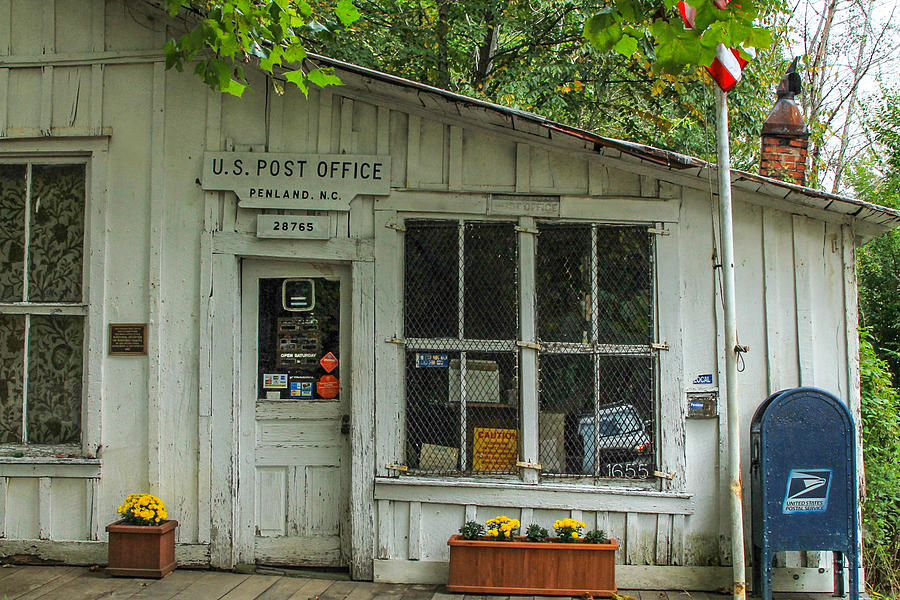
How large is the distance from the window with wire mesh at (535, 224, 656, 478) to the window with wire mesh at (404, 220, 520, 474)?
8.8 inches

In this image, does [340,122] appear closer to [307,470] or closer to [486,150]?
[486,150]

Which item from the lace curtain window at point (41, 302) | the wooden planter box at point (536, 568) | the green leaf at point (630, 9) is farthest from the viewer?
the lace curtain window at point (41, 302)

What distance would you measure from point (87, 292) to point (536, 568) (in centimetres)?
359

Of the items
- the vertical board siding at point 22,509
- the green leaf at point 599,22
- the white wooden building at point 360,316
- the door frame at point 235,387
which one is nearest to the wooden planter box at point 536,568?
the white wooden building at point 360,316

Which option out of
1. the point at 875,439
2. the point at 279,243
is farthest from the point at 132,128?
the point at 875,439

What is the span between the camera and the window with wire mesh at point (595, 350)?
5191mm

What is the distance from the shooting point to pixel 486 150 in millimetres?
5305

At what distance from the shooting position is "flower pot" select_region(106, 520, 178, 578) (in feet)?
16.6

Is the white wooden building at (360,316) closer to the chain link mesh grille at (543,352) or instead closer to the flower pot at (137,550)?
the chain link mesh grille at (543,352)

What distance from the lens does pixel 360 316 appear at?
17.5ft

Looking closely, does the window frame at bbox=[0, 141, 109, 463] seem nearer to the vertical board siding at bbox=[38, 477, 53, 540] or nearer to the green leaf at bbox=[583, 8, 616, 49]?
the vertical board siding at bbox=[38, 477, 53, 540]

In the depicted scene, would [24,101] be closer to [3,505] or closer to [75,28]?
[75,28]

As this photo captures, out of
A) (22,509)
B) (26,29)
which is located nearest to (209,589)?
(22,509)

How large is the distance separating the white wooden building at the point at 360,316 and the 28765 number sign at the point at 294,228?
0.05ft
